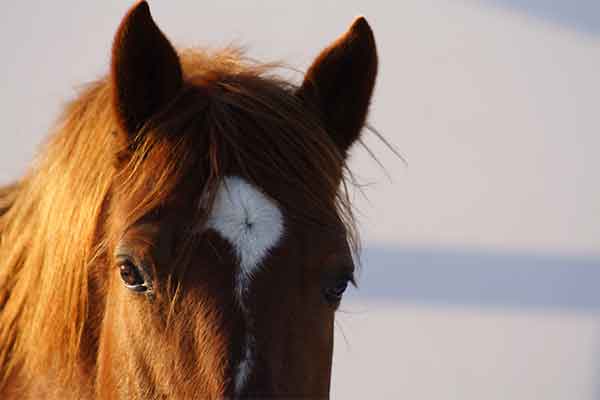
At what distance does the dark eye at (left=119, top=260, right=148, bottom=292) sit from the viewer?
1146 millimetres

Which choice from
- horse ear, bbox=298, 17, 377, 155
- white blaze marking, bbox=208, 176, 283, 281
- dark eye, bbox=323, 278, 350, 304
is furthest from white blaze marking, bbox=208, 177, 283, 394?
horse ear, bbox=298, 17, 377, 155

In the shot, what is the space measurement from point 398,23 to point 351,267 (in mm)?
1908

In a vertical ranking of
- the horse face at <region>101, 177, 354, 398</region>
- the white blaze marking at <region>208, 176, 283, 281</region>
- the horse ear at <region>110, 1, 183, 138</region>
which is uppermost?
the horse ear at <region>110, 1, 183, 138</region>

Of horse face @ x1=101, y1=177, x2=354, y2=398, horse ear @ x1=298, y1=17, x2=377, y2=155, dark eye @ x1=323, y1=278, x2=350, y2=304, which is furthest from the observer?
horse ear @ x1=298, y1=17, x2=377, y2=155

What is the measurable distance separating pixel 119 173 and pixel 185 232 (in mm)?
205

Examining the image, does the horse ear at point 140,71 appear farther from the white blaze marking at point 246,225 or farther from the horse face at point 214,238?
the white blaze marking at point 246,225

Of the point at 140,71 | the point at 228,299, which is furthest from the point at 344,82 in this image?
the point at 228,299

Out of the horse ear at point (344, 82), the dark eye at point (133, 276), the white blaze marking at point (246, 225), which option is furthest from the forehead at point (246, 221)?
the horse ear at point (344, 82)

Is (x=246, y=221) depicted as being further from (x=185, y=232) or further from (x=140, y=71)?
(x=140, y=71)

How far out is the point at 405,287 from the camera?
2783mm

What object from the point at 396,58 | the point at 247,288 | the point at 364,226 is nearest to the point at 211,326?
the point at 247,288

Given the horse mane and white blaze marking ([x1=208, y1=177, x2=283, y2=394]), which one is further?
the horse mane

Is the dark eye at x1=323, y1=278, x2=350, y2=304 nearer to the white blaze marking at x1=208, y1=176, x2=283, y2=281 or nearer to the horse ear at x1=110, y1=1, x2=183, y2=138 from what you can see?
the white blaze marking at x1=208, y1=176, x2=283, y2=281

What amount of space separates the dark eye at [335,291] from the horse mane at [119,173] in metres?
0.10
